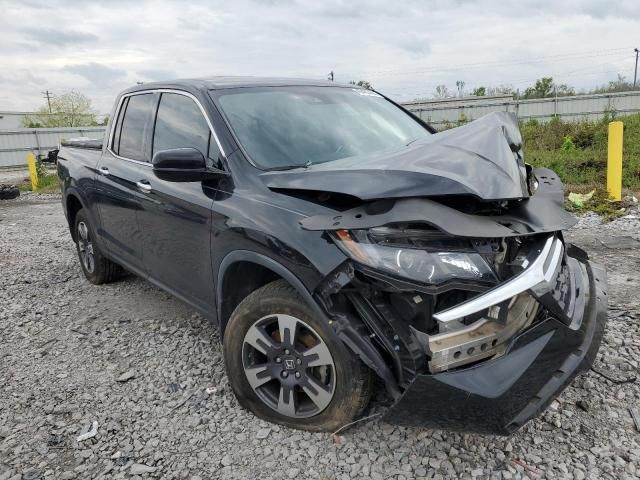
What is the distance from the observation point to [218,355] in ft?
11.5

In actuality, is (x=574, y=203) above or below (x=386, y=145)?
below

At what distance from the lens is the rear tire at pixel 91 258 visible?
498 cm

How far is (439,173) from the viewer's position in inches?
86.0

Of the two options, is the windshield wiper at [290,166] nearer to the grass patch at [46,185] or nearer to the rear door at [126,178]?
the rear door at [126,178]

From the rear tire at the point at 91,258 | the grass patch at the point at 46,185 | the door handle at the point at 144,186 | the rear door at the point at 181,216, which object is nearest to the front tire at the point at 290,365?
the rear door at the point at 181,216

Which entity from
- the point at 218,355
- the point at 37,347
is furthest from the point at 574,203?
the point at 37,347

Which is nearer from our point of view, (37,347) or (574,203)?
(37,347)

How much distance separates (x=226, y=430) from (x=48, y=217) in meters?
8.88

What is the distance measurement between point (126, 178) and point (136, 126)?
0.46 meters

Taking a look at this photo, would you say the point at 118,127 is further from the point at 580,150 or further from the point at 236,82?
the point at 580,150

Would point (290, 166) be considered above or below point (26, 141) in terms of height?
below

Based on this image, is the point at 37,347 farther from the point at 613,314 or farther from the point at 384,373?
the point at 613,314

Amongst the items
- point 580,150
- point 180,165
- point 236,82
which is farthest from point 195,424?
point 580,150

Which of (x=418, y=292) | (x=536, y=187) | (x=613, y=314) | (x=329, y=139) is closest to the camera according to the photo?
(x=418, y=292)
